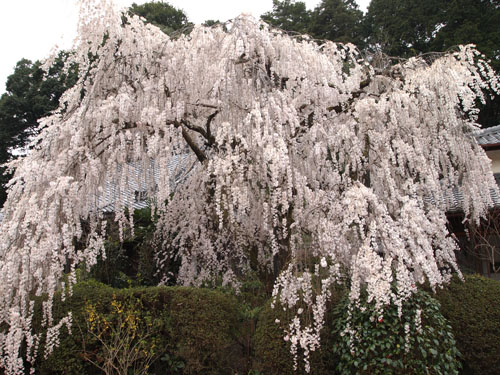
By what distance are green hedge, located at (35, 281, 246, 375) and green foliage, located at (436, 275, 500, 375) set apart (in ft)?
7.24

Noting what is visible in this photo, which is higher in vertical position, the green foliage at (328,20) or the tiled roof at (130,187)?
the green foliage at (328,20)

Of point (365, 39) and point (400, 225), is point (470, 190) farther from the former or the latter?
point (365, 39)

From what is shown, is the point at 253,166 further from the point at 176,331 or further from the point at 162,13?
the point at 162,13

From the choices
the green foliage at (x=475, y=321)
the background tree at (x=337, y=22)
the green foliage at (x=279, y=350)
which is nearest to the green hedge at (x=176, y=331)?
the green foliage at (x=279, y=350)

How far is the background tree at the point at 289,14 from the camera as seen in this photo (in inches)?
766

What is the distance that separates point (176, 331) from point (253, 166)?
6.11 ft

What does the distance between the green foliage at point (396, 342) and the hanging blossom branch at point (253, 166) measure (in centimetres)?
Answer: 23

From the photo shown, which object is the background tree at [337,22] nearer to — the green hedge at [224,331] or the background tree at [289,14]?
the background tree at [289,14]

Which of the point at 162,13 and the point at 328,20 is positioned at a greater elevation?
the point at 162,13

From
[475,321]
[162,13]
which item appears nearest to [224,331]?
[475,321]

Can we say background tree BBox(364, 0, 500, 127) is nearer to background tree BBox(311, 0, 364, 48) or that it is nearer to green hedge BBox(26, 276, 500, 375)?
background tree BBox(311, 0, 364, 48)

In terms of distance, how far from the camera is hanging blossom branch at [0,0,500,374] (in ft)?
11.5

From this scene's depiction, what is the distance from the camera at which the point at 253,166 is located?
4027 mm

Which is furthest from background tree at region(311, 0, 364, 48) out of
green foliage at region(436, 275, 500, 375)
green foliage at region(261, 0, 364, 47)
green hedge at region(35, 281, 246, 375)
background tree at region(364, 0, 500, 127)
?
green hedge at region(35, 281, 246, 375)
